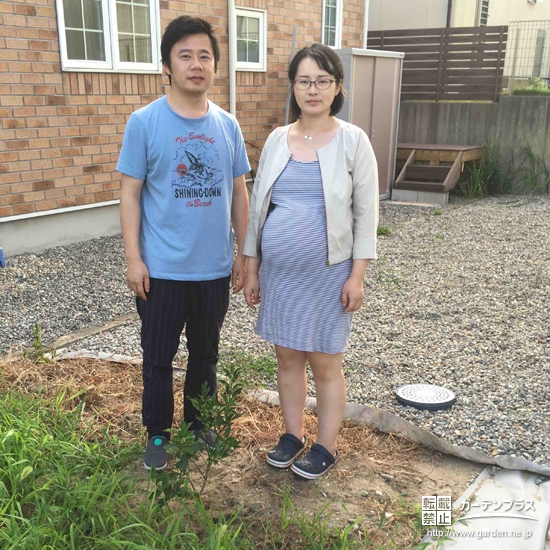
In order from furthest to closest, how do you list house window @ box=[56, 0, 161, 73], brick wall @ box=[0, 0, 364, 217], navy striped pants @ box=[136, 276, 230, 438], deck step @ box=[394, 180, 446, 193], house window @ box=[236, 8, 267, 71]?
1. deck step @ box=[394, 180, 446, 193]
2. house window @ box=[236, 8, 267, 71]
3. house window @ box=[56, 0, 161, 73]
4. brick wall @ box=[0, 0, 364, 217]
5. navy striped pants @ box=[136, 276, 230, 438]

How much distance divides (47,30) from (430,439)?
204 inches

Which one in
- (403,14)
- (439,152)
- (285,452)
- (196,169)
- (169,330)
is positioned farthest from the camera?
(403,14)

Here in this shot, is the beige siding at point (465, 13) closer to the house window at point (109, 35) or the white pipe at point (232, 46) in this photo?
the white pipe at point (232, 46)

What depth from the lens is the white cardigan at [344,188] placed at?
7.63 ft

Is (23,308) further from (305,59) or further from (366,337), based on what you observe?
(305,59)

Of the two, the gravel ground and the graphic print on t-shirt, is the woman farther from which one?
the gravel ground

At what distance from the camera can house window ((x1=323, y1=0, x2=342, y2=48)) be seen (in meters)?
9.69

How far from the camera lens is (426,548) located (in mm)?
2213

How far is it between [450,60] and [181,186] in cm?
1052

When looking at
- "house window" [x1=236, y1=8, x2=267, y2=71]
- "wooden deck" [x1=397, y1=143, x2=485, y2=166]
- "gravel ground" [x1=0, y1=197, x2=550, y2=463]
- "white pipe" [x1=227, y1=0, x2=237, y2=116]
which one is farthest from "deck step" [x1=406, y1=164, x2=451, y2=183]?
"white pipe" [x1=227, y1=0, x2=237, y2=116]

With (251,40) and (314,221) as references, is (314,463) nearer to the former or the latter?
(314,221)

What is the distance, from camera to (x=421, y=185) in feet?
32.8

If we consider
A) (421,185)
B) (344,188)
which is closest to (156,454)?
(344,188)

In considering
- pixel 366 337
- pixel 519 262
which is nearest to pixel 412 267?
pixel 519 262
